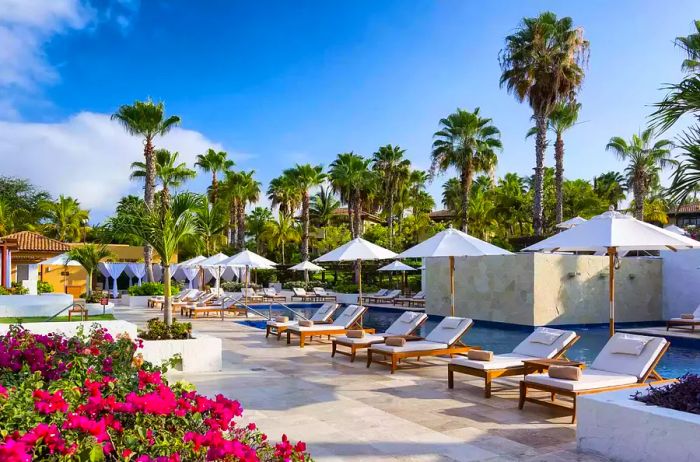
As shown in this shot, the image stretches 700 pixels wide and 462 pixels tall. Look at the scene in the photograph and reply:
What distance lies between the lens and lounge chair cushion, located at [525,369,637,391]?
6371 mm

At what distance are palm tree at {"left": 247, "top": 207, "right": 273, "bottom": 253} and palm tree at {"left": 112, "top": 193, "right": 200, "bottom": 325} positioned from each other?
3527 centimetres

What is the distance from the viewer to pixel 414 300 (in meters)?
24.0

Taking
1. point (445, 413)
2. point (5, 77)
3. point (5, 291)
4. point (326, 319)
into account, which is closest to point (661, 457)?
point (445, 413)

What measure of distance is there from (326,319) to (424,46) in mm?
7865

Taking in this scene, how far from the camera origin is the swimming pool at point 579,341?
1163 centimetres

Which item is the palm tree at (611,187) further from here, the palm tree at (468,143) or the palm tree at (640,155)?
the palm tree at (468,143)

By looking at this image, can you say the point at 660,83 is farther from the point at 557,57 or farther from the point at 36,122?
the point at 36,122

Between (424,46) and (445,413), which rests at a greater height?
(424,46)

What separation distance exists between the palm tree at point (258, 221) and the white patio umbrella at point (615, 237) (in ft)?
126

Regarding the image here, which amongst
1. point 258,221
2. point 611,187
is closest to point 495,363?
point 611,187

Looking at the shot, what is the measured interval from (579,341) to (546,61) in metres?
13.6

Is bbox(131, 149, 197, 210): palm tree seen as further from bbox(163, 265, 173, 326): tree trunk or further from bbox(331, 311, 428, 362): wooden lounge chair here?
bbox(331, 311, 428, 362): wooden lounge chair

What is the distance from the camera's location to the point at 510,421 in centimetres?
637

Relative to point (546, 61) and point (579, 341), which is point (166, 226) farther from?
point (546, 61)
